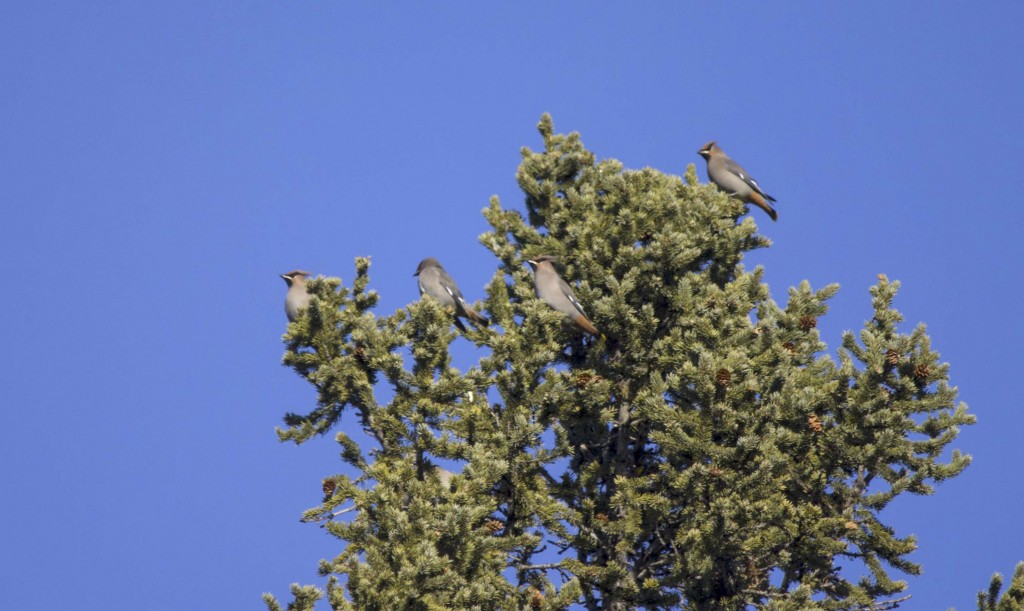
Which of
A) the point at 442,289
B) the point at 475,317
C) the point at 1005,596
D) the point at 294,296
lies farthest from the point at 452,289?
the point at 1005,596

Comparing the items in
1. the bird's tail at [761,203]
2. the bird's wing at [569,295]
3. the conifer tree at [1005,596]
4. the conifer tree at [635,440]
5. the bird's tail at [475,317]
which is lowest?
the conifer tree at [1005,596]

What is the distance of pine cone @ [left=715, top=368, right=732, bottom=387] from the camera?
13.5 metres

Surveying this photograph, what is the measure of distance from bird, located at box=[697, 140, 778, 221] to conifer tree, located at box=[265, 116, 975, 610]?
5.14 metres

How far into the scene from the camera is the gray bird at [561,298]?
52.2 feet

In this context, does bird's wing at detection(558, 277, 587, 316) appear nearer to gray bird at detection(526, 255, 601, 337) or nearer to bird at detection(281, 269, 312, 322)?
gray bird at detection(526, 255, 601, 337)

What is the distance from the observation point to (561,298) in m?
15.9

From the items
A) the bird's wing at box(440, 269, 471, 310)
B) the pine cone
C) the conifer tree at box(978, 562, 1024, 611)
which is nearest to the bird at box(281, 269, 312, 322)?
the bird's wing at box(440, 269, 471, 310)

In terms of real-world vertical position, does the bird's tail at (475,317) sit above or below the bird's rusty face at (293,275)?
below

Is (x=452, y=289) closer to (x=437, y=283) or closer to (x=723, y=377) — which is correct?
(x=437, y=283)

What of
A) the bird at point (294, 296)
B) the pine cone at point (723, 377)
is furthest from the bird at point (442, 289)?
the pine cone at point (723, 377)

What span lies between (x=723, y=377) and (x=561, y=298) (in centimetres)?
290

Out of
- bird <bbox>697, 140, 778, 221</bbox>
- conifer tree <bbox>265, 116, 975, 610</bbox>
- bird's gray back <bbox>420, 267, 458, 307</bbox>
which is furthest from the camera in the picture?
bird <bbox>697, 140, 778, 221</bbox>

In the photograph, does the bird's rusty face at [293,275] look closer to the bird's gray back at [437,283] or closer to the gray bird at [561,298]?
the bird's gray back at [437,283]

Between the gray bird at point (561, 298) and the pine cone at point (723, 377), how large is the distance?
2.67m
